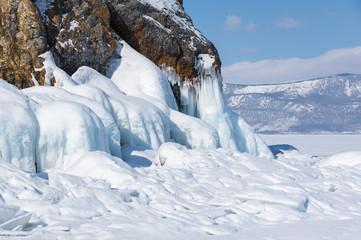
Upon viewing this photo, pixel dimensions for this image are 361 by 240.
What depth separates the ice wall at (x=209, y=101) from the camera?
15055mm

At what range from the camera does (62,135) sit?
23.6ft

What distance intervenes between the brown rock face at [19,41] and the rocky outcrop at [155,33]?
419cm

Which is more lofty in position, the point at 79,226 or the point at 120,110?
the point at 120,110

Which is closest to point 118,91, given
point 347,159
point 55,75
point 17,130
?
point 55,75

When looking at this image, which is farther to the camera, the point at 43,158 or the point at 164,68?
the point at 164,68

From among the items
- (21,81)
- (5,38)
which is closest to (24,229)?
(21,81)

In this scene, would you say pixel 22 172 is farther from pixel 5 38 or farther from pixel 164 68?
pixel 164 68

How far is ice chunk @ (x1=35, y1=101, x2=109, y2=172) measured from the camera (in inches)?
278

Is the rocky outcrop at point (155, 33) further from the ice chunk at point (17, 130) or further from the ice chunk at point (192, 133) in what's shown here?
the ice chunk at point (17, 130)

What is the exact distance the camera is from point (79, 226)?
4004mm

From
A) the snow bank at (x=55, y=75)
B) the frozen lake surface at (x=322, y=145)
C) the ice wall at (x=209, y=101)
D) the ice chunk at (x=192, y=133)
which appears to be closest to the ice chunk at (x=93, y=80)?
the snow bank at (x=55, y=75)

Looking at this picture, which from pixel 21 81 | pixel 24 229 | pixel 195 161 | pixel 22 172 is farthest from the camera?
pixel 21 81

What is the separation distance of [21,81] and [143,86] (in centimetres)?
395

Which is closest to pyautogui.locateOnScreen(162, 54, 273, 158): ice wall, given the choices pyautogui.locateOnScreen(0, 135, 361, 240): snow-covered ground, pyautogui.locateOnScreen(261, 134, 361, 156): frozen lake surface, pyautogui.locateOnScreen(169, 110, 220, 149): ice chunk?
pyautogui.locateOnScreen(169, 110, 220, 149): ice chunk
